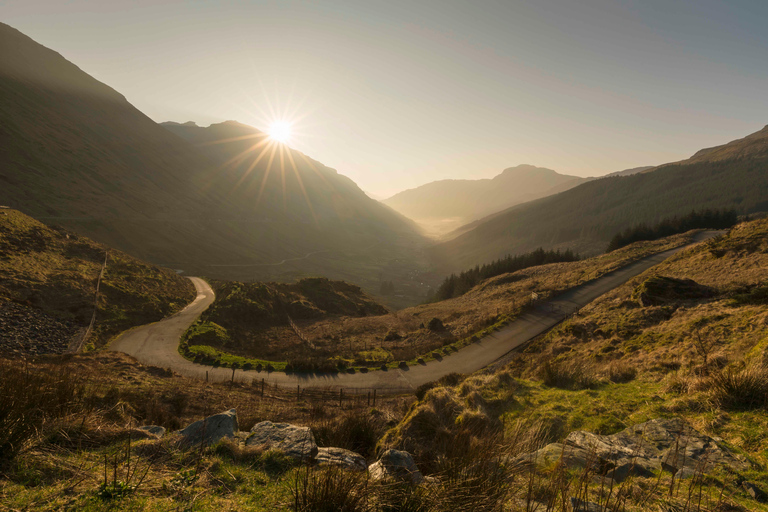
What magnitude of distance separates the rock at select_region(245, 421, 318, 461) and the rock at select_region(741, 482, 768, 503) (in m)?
4.93

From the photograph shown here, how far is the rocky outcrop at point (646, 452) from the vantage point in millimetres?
3764

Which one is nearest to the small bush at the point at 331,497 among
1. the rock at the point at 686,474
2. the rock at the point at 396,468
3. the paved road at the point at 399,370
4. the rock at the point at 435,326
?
the rock at the point at 396,468

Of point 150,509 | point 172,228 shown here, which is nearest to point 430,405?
point 150,509

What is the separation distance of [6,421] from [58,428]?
557 mm

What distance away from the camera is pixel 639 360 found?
923 cm

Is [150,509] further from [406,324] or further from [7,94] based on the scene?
[7,94]

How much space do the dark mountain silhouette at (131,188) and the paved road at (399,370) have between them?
2497 inches

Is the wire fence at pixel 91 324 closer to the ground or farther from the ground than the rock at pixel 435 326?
farther from the ground

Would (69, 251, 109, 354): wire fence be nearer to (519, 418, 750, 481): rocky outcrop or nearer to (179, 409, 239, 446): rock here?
(179, 409, 239, 446): rock

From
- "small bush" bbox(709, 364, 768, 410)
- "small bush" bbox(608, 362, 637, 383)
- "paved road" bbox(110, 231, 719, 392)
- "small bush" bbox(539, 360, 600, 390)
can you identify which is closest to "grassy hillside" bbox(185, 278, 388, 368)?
"paved road" bbox(110, 231, 719, 392)

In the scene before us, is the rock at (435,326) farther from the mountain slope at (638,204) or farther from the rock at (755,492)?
the mountain slope at (638,204)

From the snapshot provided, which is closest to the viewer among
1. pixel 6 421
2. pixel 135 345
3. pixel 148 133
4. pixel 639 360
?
pixel 6 421

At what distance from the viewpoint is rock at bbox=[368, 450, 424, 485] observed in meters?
3.58

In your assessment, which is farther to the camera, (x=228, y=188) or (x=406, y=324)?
(x=228, y=188)
